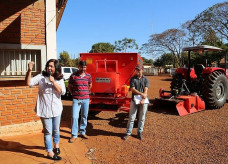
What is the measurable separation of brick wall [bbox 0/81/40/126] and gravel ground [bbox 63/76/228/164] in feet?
4.90

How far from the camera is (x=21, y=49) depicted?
432 cm

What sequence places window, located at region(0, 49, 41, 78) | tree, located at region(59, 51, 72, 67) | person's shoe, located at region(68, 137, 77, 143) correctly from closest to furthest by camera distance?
person's shoe, located at region(68, 137, 77, 143)
window, located at region(0, 49, 41, 78)
tree, located at region(59, 51, 72, 67)

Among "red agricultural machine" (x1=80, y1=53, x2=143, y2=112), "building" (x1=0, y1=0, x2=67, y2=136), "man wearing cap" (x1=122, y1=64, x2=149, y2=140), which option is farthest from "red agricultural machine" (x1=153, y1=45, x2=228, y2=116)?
"building" (x1=0, y1=0, x2=67, y2=136)

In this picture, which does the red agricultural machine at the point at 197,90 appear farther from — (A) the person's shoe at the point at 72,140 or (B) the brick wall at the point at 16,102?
(B) the brick wall at the point at 16,102

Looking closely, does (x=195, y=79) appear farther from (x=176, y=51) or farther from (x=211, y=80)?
(x=176, y=51)

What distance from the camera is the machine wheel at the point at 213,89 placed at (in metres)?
6.72

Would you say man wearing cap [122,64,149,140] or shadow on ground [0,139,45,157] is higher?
man wearing cap [122,64,149,140]

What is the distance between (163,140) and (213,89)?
3.59 metres

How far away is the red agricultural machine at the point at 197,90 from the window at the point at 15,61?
14.2 feet

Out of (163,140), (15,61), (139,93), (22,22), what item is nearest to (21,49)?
(15,61)

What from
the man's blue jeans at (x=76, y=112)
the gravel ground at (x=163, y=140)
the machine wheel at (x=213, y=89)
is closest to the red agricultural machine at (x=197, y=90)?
the machine wheel at (x=213, y=89)

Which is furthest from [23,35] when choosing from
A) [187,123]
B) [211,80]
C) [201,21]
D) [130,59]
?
[201,21]

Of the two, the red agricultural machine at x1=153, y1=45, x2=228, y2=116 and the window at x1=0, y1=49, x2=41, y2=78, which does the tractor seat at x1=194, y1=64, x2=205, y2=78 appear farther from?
the window at x1=0, y1=49, x2=41, y2=78

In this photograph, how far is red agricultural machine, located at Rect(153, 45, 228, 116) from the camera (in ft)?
20.5
